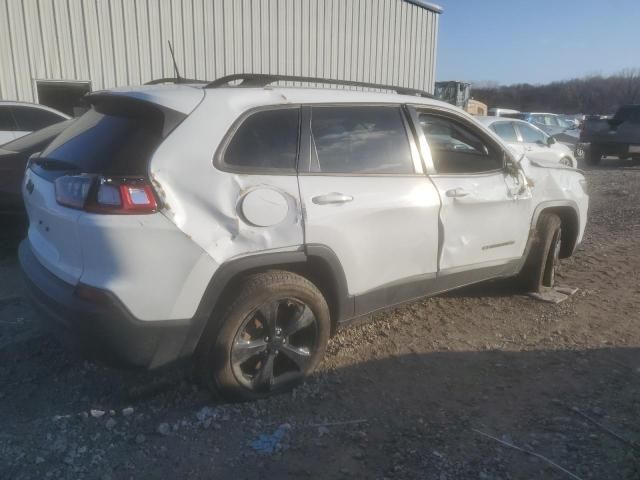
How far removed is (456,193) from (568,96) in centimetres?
7603

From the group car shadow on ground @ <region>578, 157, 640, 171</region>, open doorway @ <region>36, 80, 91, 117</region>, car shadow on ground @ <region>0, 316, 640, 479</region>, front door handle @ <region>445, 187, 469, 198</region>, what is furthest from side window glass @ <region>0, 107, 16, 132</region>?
car shadow on ground @ <region>578, 157, 640, 171</region>

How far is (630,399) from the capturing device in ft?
9.83

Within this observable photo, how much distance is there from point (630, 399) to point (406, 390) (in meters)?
1.26

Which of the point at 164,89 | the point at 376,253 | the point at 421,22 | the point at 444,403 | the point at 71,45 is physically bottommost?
the point at 444,403

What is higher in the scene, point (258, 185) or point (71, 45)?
point (71, 45)

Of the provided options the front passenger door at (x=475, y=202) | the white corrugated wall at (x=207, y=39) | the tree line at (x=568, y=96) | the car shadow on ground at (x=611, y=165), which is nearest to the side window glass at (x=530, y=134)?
the white corrugated wall at (x=207, y=39)

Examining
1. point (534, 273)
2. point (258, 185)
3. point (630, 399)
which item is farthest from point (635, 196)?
point (258, 185)

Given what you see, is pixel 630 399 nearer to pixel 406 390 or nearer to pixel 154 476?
pixel 406 390

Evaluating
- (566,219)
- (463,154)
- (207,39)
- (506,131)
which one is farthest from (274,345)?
(506,131)

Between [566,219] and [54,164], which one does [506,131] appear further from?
[54,164]

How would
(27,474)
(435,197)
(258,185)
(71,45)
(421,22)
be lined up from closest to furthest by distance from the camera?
(27,474)
(258,185)
(435,197)
(71,45)
(421,22)

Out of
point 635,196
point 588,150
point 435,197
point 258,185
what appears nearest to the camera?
point 258,185

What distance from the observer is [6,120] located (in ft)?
23.7

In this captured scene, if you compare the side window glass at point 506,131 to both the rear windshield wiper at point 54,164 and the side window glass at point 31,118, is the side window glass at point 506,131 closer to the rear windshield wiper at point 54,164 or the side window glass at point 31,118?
the side window glass at point 31,118
